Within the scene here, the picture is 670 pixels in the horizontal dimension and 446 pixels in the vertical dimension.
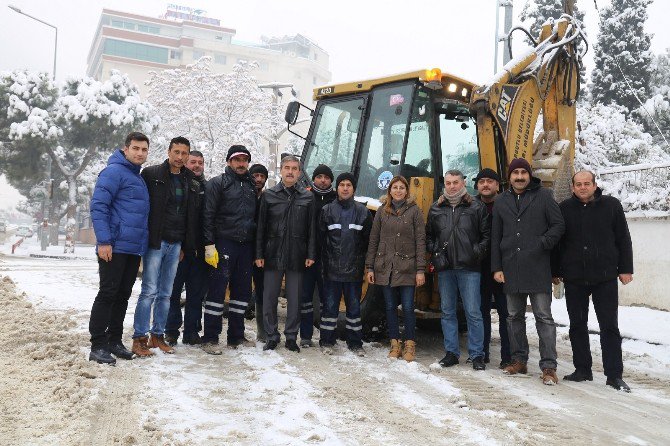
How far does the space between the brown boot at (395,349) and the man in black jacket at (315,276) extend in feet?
2.87

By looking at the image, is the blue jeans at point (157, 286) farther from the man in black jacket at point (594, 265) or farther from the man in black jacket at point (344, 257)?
the man in black jacket at point (594, 265)

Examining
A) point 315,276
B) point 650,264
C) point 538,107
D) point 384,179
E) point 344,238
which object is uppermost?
point 538,107

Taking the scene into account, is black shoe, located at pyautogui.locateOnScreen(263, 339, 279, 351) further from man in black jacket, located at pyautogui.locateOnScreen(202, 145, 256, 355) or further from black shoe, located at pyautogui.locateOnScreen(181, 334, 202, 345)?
black shoe, located at pyautogui.locateOnScreen(181, 334, 202, 345)

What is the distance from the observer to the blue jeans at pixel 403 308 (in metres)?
5.92

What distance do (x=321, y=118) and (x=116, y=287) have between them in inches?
141

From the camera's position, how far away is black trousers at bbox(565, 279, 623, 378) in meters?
5.16

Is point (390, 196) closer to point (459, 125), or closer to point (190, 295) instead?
point (459, 125)

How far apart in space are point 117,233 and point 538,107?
459 cm

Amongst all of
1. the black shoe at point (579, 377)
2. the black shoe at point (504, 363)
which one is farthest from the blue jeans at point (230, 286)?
the black shoe at point (579, 377)

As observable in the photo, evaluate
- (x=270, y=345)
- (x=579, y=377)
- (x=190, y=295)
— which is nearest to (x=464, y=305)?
(x=579, y=377)

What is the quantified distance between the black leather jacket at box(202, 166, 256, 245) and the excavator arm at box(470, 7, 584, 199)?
2.49 m

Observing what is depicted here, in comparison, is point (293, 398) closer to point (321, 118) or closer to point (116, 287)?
point (116, 287)

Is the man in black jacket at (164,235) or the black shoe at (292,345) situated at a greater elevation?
the man in black jacket at (164,235)

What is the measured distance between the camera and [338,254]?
6.11 m
